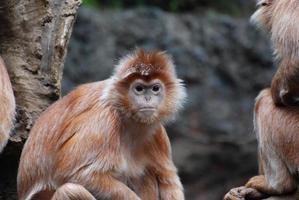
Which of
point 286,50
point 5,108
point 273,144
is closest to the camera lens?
point 286,50

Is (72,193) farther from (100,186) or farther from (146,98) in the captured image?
(146,98)

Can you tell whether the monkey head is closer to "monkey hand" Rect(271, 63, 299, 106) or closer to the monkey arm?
the monkey arm

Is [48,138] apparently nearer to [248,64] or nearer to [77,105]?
[77,105]

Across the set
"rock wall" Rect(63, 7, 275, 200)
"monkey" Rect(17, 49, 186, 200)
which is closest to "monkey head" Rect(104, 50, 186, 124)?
"monkey" Rect(17, 49, 186, 200)

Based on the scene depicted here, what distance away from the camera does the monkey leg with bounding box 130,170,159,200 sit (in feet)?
21.2

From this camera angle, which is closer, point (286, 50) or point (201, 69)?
point (286, 50)

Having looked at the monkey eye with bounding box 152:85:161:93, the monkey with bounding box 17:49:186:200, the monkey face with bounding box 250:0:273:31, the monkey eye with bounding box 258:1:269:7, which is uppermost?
the monkey eye with bounding box 258:1:269:7

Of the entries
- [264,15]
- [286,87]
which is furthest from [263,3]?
[286,87]

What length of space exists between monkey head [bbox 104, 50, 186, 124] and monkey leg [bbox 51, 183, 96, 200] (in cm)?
64

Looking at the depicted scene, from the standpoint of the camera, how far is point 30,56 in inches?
274

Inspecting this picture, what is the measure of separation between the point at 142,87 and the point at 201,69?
611cm

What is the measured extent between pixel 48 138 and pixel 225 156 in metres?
5.93

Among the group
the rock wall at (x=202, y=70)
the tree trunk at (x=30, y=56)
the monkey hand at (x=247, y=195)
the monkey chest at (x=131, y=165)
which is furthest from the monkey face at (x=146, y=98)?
the rock wall at (x=202, y=70)

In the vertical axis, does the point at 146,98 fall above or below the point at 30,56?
below
